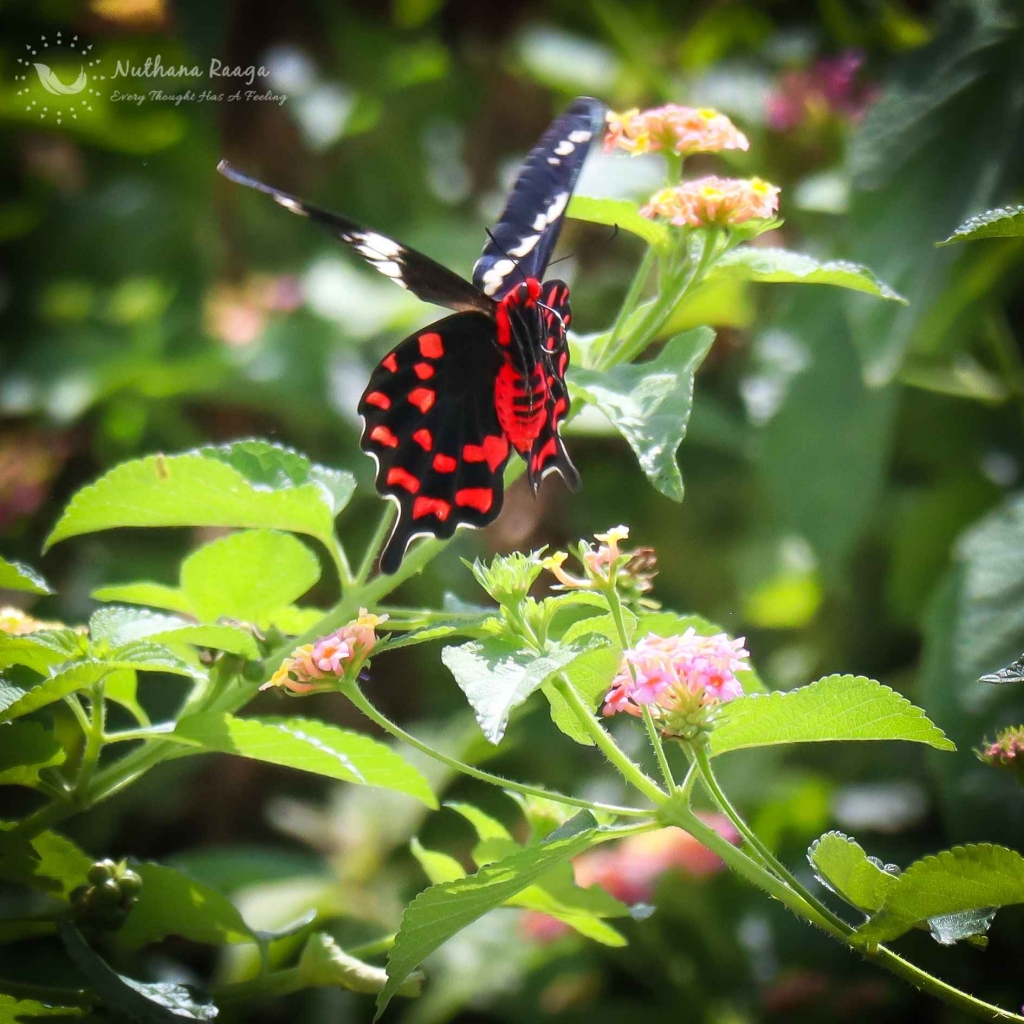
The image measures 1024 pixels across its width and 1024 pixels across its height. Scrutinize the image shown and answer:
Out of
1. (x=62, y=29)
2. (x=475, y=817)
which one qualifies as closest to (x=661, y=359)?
(x=475, y=817)

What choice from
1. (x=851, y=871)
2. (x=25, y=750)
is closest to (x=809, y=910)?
(x=851, y=871)

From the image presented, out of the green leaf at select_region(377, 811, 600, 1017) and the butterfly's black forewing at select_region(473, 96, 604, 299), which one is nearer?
the green leaf at select_region(377, 811, 600, 1017)

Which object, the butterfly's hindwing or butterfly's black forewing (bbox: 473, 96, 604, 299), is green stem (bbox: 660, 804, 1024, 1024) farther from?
butterfly's black forewing (bbox: 473, 96, 604, 299)

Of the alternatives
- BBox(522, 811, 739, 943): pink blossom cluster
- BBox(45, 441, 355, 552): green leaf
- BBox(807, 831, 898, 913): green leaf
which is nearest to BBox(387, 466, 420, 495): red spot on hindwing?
BBox(45, 441, 355, 552): green leaf

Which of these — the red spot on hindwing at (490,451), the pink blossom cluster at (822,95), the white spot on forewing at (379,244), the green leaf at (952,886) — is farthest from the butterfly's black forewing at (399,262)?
the pink blossom cluster at (822,95)

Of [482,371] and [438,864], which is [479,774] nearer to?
[438,864]

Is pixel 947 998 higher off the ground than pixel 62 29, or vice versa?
pixel 62 29

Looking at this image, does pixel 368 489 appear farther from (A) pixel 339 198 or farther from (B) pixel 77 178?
(B) pixel 77 178

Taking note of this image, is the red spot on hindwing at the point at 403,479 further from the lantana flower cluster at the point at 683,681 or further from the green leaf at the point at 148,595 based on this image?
the lantana flower cluster at the point at 683,681

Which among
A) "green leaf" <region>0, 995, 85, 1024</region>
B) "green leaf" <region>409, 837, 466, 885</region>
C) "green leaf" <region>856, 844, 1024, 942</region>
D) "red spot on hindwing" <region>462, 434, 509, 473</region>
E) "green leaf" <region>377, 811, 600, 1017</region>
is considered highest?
"red spot on hindwing" <region>462, 434, 509, 473</region>
